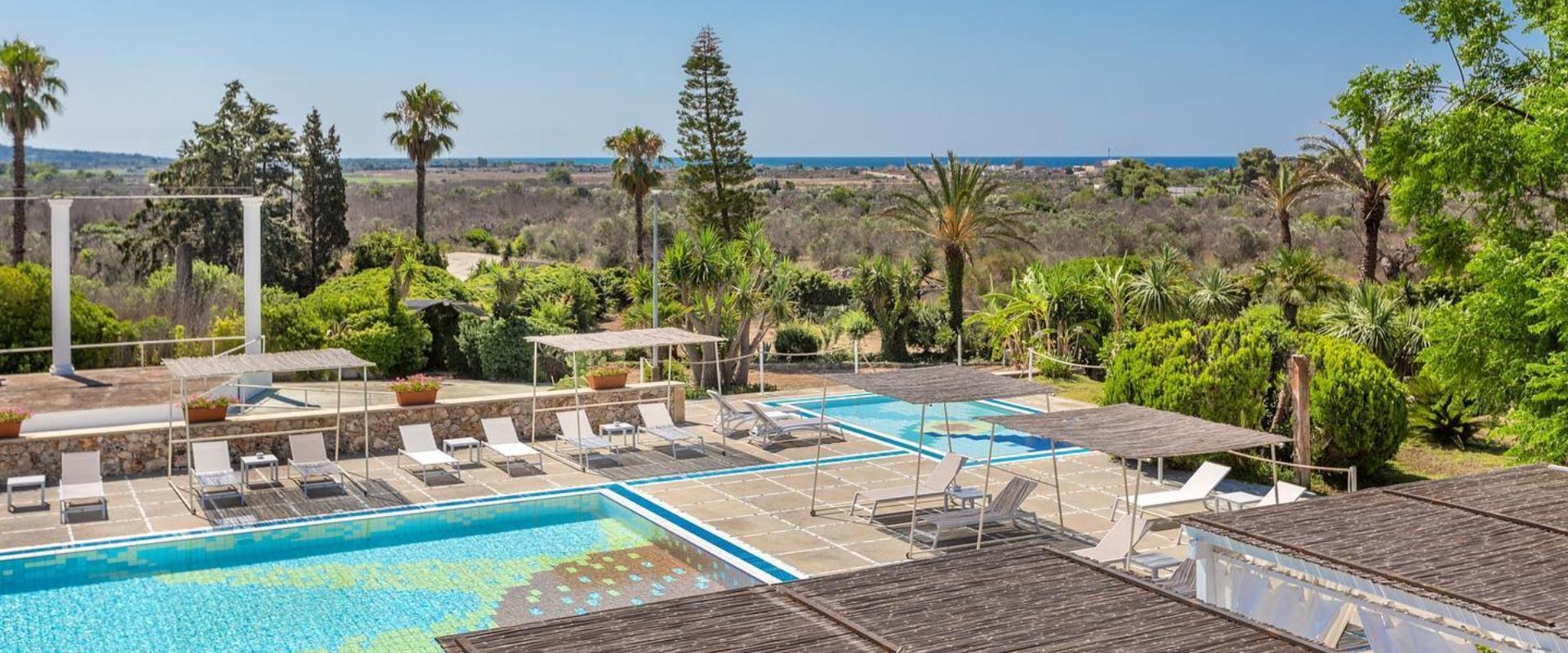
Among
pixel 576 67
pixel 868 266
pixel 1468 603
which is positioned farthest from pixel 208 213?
pixel 1468 603

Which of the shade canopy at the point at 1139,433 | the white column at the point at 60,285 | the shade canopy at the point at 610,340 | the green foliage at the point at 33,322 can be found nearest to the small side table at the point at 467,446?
the shade canopy at the point at 610,340

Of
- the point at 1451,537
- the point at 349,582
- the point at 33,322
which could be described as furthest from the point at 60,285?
the point at 1451,537

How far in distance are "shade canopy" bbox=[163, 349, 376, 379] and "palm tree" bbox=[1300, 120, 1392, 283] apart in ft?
56.7

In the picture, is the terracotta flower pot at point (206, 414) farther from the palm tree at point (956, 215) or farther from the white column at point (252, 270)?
the palm tree at point (956, 215)

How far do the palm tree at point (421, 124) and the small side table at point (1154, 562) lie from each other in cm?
3004

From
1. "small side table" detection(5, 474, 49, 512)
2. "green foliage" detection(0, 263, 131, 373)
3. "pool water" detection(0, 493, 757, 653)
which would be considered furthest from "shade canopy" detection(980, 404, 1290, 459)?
"green foliage" detection(0, 263, 131, 373)

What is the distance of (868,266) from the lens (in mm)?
27938

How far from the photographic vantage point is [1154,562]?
1033cm

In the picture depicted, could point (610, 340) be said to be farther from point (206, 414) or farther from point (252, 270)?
point (252, 270)

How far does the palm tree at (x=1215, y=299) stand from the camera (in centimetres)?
2262

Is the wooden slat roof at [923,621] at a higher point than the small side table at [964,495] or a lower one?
higher

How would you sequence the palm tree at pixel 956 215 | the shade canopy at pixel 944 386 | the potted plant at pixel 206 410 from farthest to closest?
1. the palm tree at pixel 956 215
2. the potted plant at pixel 206 410
3. the shade canopy at pixel 944 386

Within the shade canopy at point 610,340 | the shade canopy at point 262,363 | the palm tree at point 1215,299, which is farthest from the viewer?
the palm tree at point 1215,299

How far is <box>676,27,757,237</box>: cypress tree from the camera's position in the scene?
110 ft
